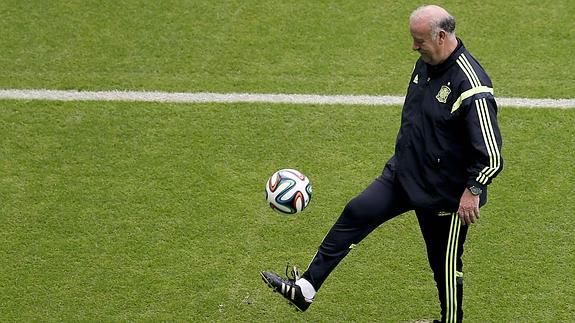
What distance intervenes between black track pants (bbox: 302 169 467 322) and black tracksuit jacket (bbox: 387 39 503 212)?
5.8 inches

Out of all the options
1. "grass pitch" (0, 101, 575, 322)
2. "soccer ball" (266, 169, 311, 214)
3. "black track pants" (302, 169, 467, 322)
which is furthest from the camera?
"grass pitch" (0, 101, 575, 322)

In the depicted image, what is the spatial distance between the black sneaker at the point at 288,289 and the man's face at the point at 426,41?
1886mm

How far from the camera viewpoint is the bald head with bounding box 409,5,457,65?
6043 mm

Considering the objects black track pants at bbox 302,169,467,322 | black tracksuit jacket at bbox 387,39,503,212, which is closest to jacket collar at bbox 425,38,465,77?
black tracksuit jacket at bbox 387,39,503,212

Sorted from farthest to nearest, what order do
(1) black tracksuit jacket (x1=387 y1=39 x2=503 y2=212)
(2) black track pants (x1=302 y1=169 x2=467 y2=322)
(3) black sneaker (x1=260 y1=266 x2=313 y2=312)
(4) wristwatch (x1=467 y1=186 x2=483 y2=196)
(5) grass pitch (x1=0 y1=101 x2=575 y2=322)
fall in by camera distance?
(5) grass pitch (x1=0 y1=101 x2=575 y2=322)
(3) black sneaker (x1=260 y1=266 x2=313 y2=312)
(2) black track pants (x1=302 y1=169 x2=467 y2=322)
(4) wristwatch (x1=467 y1=186 x2=483 y2=196)
(1) black tracksuit jacket (x1=387 y1=39 x2=503 y2=212)

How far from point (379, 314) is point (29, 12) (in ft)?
17.4

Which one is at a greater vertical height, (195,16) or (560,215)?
(195,16)

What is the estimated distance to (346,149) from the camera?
8.75m

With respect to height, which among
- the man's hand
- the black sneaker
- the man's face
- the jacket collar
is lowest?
the black sneaker

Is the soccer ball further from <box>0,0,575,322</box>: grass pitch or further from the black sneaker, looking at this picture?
<box>0,0,575,322</box>: grass pitch

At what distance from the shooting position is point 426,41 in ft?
20.0

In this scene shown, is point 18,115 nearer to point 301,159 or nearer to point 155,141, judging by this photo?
point 155,141

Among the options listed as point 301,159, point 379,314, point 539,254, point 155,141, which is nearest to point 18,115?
point 155,141

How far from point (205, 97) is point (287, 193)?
8.41 feet
